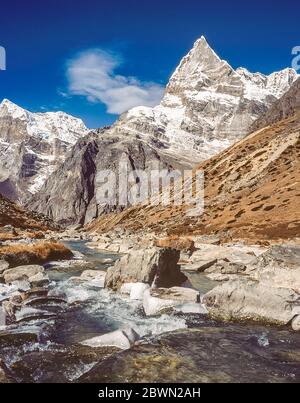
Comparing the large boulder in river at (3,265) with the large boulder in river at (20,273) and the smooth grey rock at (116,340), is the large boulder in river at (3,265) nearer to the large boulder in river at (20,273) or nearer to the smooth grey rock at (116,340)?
the large boulder in river at (20,273)

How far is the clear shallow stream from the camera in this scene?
13367mm

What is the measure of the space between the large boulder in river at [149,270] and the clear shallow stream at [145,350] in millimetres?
4438

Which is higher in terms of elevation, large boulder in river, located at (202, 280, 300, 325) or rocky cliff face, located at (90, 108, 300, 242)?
rocky cliff face, located at (90, 108, 300, 242)

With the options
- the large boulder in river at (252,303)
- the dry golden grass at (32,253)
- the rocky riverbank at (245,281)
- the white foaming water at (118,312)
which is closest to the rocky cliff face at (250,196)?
the rocky riverbank at (245,281)

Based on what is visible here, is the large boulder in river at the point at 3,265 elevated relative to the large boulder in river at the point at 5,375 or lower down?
elevated

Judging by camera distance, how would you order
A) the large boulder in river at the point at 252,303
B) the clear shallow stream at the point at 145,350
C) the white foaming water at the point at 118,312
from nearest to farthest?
the clear shallow stream at the point at 145,350
the white foaming water at the point at 118,312
the large boulder in river at the point at 252,303

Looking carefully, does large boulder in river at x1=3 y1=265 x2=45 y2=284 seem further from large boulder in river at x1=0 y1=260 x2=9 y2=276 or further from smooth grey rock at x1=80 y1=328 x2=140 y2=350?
smooth grey rock at x1=80 y1=328 x2=140 y2=350

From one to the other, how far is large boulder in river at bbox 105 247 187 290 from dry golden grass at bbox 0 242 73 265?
14857 millimetres

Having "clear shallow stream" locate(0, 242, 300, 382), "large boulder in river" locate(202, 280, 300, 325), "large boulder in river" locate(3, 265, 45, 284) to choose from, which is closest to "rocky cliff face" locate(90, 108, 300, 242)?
"large boulder in river" locate(3, 265, 45, 284)

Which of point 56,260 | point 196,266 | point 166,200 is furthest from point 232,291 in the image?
point 166,200

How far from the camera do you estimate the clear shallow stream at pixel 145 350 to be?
13367 mm
